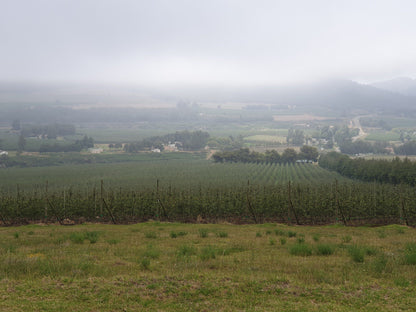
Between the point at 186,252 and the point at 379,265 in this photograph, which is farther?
the point at 186,252

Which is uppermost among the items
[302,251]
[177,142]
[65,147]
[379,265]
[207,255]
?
[379,265]

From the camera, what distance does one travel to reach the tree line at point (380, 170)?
5825cm

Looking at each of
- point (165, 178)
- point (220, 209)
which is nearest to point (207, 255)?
point (220, 209)

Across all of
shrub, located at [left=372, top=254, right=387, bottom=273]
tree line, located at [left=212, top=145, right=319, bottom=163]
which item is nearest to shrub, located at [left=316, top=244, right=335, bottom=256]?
shrub, located at [left=372, top=254, right=387, bottom=273]

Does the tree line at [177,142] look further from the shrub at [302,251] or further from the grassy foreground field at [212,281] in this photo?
the grassy foreground field at [212,281]

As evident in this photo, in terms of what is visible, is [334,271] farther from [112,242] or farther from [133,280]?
[112,242]

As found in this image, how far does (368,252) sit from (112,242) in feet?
34.2

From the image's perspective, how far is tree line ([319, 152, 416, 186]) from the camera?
2293 inches

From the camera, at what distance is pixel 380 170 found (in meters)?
65.4

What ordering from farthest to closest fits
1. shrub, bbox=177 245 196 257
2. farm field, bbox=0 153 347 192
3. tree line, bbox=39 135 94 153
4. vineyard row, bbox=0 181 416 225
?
tree line, bbox=39 135 94 153 → farm field, bbox=0 153 347 192 → vineyard row, bbox=0 181 416 225 → shrub, bbox=177 245 196 257

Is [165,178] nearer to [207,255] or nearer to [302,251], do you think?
[302,251]

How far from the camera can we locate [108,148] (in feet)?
539

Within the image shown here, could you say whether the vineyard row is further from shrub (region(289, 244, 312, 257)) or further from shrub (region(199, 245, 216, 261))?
→ shrub (region(199, 245, 216, 261))

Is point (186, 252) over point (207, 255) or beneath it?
beneath
